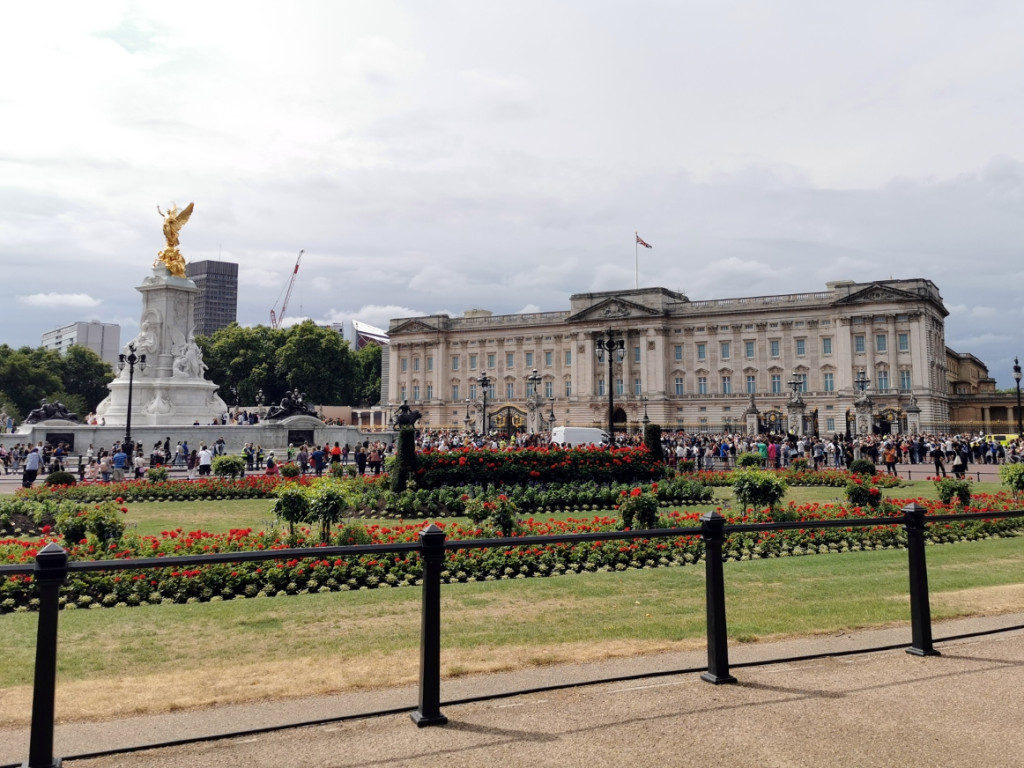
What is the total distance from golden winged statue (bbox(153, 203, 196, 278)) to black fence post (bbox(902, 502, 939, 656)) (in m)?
43.6

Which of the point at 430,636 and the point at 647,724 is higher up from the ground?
the point at 430,636

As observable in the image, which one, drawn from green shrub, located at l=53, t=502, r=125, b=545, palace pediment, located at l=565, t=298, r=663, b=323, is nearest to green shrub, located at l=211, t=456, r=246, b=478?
green shrub, located at l=53, t=502, r=125, b=545

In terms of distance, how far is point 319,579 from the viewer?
9.06m

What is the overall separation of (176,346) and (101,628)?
37909mm

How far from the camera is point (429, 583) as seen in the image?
4.73m

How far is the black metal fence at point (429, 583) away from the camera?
12.6ft

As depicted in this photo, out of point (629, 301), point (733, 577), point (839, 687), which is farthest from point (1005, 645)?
point (629, 301)

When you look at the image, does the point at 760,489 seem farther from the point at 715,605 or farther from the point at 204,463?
the point at 204,463

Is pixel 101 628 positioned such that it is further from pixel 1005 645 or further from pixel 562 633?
pixel 1005 645

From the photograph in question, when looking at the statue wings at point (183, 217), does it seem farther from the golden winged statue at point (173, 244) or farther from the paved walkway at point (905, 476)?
the paved walkway at point (905, 476)

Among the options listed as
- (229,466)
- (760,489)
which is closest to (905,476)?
(760,489)

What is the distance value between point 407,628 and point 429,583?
204cm

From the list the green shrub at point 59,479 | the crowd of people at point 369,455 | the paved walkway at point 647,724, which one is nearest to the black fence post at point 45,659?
the paved walkway at point 647,724

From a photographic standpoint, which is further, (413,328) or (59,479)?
(413,328)
